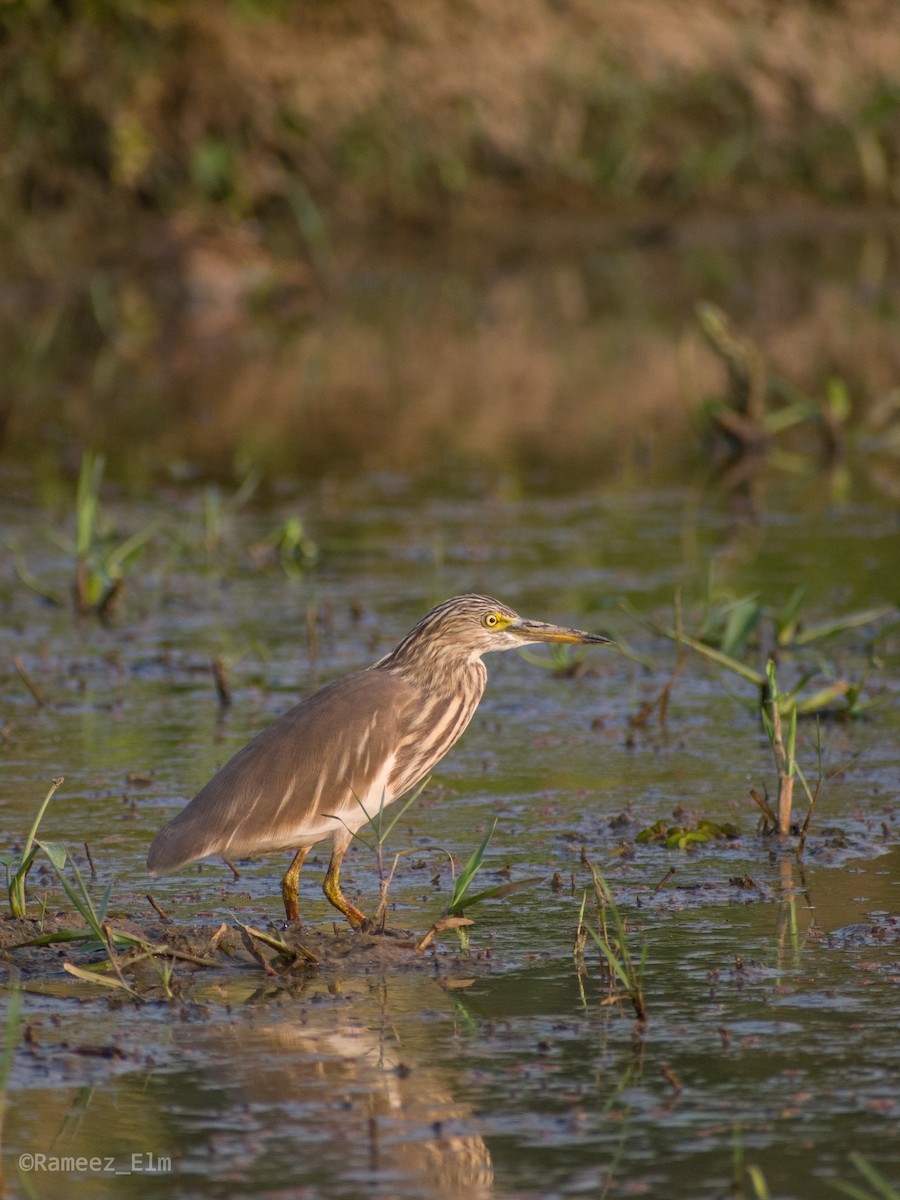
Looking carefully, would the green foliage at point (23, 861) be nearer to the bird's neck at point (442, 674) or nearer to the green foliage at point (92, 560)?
the bird's neck at point (442, 674)

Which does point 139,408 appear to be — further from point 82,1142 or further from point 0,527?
point 82,1142

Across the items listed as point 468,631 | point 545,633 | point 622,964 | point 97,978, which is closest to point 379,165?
point 545,633

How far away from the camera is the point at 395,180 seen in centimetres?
2486

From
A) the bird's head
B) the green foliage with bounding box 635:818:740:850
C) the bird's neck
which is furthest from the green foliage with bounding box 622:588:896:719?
the bird's neck

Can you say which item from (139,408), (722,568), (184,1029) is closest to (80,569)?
(722,568)

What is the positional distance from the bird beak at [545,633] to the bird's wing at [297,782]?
49cm

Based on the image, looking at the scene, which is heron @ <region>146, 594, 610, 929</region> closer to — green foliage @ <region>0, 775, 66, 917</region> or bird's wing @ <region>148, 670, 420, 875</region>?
bird's wing @ <region>148, 670, 420, 875</region>

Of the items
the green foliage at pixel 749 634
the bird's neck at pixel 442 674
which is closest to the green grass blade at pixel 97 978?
the bird's neck at pixel 442 674

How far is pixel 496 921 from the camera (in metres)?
5.35

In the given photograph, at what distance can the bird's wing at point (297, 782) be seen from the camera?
511 centimetres

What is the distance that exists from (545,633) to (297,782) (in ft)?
3.18

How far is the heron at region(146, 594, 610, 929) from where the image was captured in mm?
5129

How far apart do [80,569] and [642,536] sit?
2984 mm

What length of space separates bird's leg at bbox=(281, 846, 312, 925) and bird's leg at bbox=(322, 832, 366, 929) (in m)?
0.08
